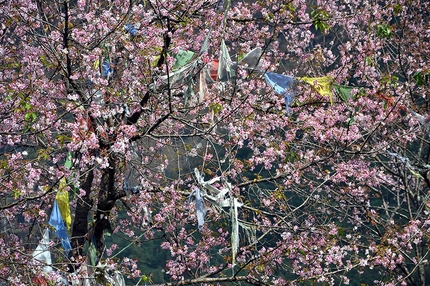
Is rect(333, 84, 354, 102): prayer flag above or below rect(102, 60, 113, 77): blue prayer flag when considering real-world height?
below

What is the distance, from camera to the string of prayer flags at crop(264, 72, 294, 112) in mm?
6332

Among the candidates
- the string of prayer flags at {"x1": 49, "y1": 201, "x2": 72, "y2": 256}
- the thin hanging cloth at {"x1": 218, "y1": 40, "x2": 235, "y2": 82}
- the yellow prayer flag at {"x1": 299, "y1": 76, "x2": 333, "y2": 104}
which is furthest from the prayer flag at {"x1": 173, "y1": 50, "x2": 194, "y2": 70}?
the string of prayer flags at {"x1": 49, "y1": 201, "x2": 72, "y2": 256}

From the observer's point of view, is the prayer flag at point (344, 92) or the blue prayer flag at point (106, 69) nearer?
the blue prayer flag at point (106, 69)

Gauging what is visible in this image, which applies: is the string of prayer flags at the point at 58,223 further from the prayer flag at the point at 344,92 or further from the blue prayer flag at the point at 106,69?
the prayer flag at the point at 344,92

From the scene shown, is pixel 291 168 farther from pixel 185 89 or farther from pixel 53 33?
pixel 53 33

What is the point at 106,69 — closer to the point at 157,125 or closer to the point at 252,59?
the point at 157,125

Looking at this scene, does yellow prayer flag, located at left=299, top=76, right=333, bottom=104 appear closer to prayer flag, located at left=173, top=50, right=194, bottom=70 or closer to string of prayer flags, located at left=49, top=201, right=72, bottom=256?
prayer flag, located at left=173, top=50, right=194, bottom=70

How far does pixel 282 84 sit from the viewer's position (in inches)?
251

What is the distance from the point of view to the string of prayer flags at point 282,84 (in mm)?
6332

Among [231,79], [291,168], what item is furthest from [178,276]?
[231,79]

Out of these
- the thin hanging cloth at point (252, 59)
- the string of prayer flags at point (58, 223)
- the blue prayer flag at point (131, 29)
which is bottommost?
the string of prayer flags at point (58, 223)

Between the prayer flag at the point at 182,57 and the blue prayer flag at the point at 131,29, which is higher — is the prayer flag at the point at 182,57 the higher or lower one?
the lower one

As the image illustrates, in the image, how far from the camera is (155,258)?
17609 millimetres

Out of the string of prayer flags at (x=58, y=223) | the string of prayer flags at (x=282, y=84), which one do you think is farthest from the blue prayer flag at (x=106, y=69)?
the string of prayer flags at (x=282, y=84)
